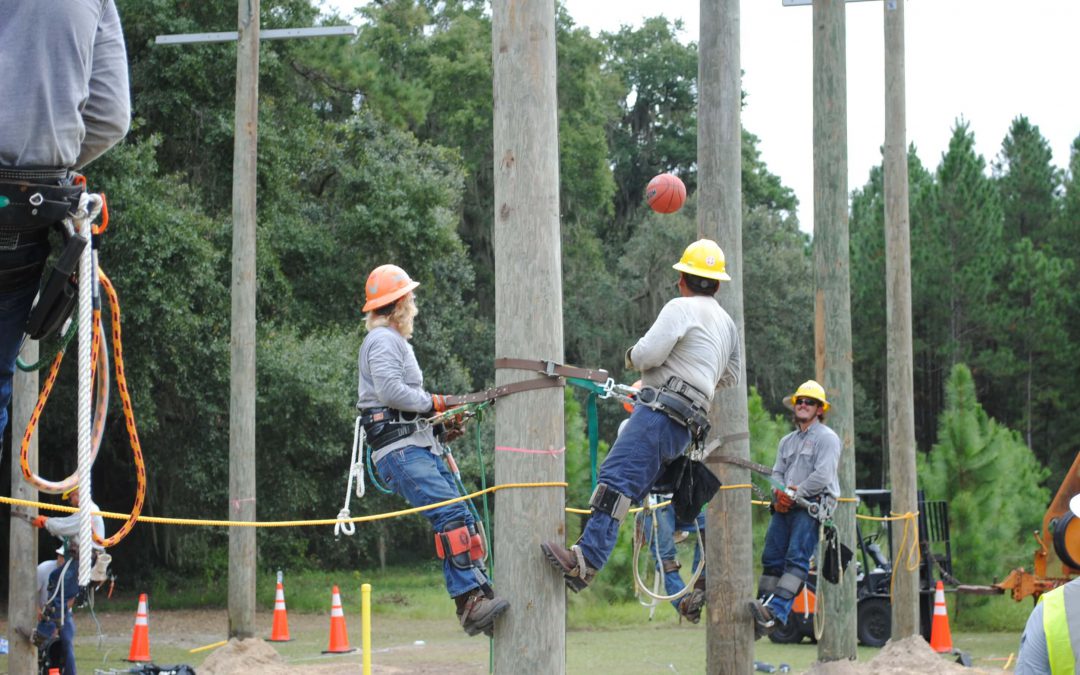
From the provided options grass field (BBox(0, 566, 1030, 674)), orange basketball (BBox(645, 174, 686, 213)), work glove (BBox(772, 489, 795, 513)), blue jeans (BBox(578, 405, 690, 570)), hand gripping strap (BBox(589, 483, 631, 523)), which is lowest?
grass field (BBox(0, 566, 1030, 674))

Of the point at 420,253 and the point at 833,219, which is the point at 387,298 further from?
the point at 420,253

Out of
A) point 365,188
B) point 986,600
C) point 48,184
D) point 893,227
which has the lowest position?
point 986,600

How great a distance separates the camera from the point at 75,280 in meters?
3.52

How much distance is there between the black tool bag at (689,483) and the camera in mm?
6680

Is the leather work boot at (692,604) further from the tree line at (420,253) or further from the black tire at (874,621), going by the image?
the tree line at (420,253)

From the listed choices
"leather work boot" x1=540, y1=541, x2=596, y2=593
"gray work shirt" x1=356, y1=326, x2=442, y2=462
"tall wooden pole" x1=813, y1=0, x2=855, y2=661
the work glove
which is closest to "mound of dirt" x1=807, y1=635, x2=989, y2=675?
"tall wooden pole" x1=813, y1=0, x2=855, y2=661

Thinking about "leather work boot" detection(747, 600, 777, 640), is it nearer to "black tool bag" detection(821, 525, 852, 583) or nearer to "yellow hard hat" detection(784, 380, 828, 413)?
"black tool bag" detection(821, 525, 852, 583)

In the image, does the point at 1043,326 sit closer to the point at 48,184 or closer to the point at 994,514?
the point at 994,514

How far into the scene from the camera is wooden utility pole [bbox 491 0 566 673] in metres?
4.74

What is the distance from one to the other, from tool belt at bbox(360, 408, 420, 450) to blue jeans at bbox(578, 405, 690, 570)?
1029 mm

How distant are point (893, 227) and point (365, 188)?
12078 mm

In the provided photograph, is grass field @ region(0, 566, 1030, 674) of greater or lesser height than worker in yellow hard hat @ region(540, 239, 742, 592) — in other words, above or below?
below

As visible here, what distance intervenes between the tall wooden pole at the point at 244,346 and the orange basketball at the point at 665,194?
6.41 m

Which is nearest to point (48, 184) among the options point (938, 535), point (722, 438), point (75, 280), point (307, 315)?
point (75, 280)
